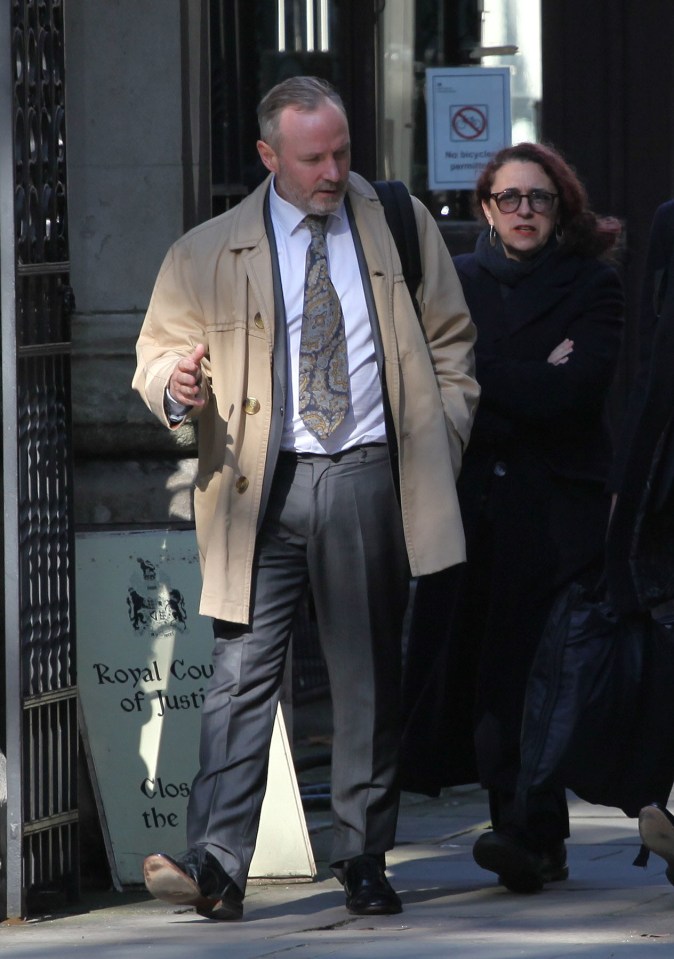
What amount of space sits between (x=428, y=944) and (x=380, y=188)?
1.85 metres

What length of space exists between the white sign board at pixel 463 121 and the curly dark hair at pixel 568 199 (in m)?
2.75

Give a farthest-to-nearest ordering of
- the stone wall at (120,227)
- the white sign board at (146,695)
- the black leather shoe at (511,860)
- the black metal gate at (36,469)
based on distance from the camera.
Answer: the stone wall at (120,227) < the white sign board at (146,695) < the black leather shoe at (511,860) < the black metal gate at (36,469)

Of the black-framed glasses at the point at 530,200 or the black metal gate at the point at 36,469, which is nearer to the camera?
the black metal gate at the point at 36,469

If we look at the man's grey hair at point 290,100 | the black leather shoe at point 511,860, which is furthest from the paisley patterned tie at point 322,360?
the black leather shoe at point 511,860

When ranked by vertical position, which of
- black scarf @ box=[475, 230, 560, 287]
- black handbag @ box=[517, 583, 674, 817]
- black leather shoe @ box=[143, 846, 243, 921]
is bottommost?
black leather shoe @ box=[143, 846, 243, 921]

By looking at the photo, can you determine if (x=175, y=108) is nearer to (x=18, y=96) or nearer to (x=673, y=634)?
(x=18, y=96)

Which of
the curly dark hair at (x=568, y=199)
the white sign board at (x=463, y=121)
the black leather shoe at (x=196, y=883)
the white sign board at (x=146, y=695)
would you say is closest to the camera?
the black leather shoe at (x=196, y=883)

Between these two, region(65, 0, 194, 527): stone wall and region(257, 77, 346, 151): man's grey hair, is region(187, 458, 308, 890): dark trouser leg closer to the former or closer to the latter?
region(257, 77, 346, 151): man's grey hair

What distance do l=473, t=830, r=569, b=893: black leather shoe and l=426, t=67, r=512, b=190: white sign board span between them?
12.0 feet

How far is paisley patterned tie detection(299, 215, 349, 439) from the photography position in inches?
198

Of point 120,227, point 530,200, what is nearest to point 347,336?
point 530,200

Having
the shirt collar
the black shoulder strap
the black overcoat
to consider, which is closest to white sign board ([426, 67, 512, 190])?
the black overcoat

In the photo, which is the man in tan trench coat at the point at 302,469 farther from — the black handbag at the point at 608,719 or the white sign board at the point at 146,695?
the white sign board at the point at 146,695

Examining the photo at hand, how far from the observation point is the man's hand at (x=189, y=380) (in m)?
4.82
